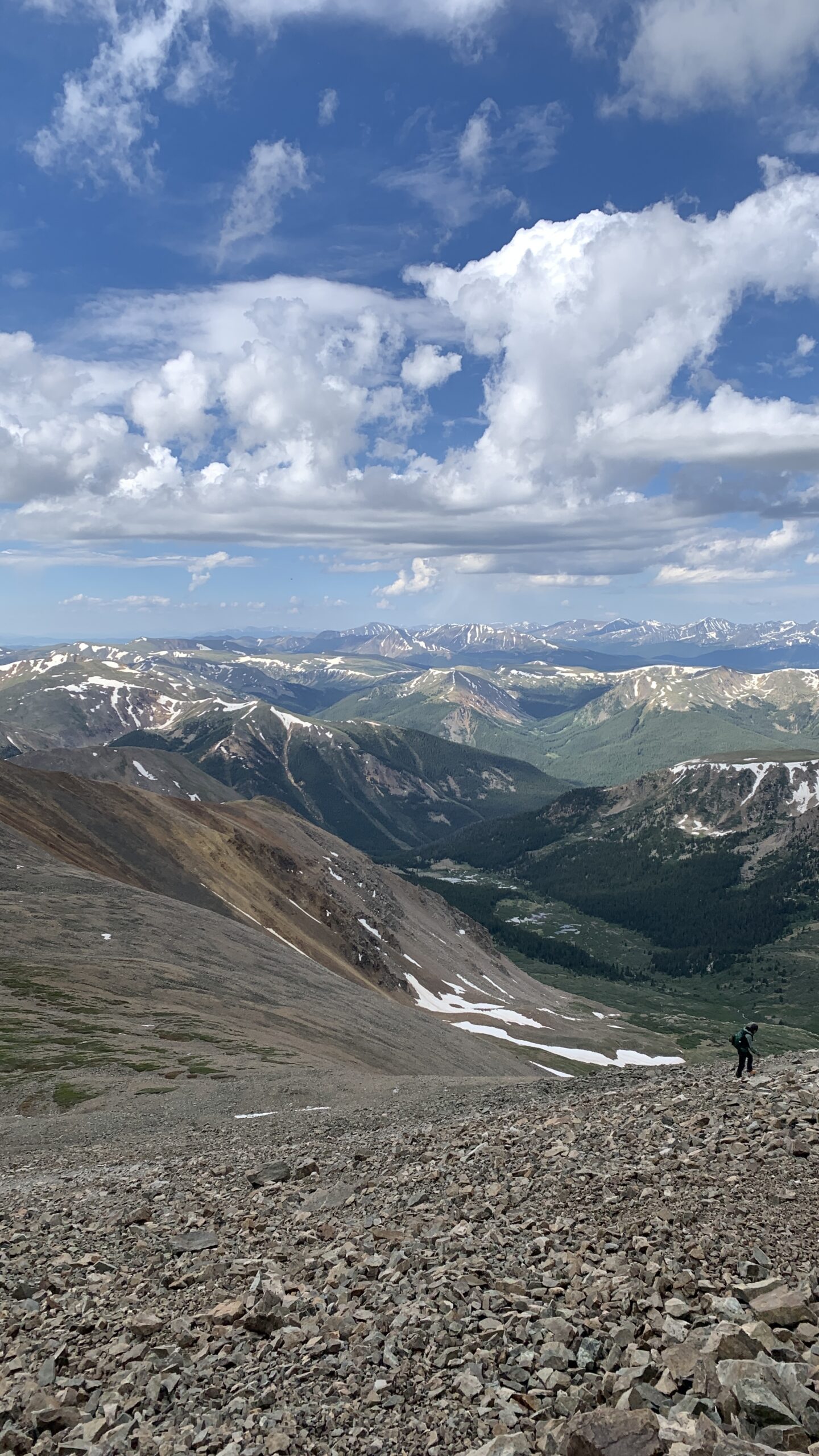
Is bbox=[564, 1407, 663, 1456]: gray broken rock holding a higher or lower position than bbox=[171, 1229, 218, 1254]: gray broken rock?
higher

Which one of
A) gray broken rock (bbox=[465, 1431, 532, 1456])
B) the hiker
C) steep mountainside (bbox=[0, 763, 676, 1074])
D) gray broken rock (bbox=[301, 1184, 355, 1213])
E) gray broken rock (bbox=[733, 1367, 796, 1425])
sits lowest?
steep mountainside (bbox=[0, 763, 676, 1074])

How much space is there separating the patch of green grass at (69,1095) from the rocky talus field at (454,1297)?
2309cm

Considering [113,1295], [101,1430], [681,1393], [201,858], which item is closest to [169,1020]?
[113,1295]

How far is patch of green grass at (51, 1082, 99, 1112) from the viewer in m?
47.6

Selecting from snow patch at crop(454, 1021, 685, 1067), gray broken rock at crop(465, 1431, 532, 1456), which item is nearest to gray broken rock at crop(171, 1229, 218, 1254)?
gray broken rock at crop(465, 1431, 532, 1456)

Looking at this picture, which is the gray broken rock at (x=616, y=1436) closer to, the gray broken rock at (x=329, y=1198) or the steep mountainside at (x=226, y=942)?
the gray broken rock at (x=329, y=1198)

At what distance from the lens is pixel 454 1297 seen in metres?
15.2

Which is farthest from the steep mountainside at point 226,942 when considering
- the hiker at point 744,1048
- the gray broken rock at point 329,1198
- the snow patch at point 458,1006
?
the hiker at point 744,1048

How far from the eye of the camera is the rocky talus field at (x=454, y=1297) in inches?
453

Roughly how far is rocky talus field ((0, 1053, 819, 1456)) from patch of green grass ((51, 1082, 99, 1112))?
23088mm

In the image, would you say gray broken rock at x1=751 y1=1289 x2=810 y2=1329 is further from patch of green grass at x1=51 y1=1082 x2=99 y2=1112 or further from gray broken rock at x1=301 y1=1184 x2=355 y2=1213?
patch of green grass at x1=51 y1=1082 x2=99 y2=1112

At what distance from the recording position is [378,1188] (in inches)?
908

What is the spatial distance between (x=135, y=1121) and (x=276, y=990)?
54.8 meters

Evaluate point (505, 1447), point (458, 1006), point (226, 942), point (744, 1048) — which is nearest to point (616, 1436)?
point (505, 1447)
